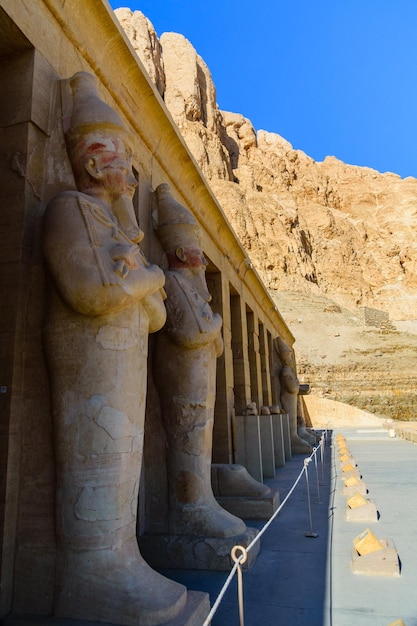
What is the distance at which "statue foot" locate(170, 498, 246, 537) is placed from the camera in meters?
3.66

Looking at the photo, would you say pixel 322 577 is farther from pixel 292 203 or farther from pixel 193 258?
pixel 292 203

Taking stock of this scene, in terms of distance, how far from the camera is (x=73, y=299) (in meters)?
2.42

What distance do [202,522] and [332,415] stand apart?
22662mm

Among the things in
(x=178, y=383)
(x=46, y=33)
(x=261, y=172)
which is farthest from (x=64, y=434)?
(x=261, y=172)

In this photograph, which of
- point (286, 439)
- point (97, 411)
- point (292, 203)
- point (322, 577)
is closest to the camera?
point (97, 411)

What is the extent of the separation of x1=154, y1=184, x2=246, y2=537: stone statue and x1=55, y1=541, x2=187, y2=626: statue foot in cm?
131

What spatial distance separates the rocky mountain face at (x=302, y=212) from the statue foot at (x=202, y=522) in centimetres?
4086

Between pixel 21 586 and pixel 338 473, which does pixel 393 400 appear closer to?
pixel 338 473

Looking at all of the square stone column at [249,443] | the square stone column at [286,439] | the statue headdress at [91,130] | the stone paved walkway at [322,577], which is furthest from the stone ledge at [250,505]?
the square stone column at [286,439]

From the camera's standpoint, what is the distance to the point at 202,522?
3.70m

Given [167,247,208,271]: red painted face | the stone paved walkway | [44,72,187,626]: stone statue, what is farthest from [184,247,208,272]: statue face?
the stone paved walkway

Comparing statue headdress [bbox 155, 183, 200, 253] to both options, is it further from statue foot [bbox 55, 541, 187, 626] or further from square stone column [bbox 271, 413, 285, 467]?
square stone column [bbox 271, 413, 285, 467]

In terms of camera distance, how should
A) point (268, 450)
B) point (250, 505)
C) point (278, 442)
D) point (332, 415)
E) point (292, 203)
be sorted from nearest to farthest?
point (250, 505)
point (268, 450)
point (278, 442)
point (332, 415)
point (292, 203)

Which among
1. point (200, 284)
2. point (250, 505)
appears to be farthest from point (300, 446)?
point (200, 284)
